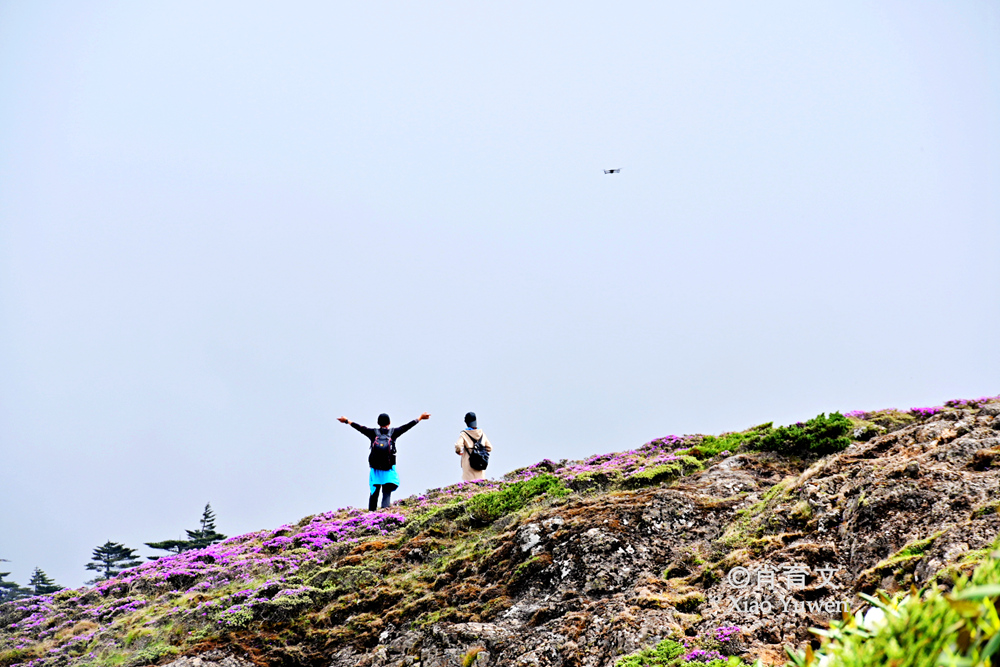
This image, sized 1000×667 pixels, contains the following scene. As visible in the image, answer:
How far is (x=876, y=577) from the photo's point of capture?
767 cm

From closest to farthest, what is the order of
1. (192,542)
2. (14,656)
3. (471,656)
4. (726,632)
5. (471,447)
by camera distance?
(726,632), (471,656), (14,656), (471,447), (192,542)

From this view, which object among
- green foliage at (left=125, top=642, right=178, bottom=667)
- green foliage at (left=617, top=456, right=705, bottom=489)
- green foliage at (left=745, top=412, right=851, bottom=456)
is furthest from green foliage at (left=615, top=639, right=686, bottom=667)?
green foliage at (left=125, top=642, right=178, bottom=667)

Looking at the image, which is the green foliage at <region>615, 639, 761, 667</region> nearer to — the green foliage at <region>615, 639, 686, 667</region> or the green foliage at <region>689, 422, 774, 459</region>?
the green foliage at <region>615, 639, 686, 667</region>

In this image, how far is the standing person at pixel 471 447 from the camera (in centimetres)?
2083

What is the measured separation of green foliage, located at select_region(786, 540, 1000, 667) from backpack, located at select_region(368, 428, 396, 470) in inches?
686

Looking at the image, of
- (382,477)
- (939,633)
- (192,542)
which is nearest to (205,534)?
(192,542)

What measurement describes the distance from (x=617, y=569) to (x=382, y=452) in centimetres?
1052

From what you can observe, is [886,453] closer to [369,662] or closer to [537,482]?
[537,482]

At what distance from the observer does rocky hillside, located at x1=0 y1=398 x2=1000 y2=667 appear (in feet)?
26.6

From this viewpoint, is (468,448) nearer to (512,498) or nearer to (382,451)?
(382,451)

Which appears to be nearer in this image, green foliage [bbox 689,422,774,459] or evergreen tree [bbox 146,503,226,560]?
green foliage [bbox 689,422,774,459]

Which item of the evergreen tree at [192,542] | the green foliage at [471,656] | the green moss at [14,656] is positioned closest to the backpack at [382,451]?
the green moss at [14,656]

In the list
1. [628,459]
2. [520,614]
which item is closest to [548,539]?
[520,614]

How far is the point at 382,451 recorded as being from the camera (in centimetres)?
1919
